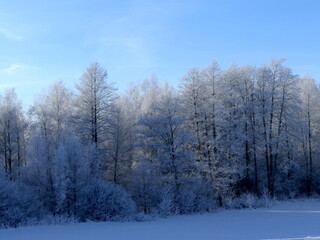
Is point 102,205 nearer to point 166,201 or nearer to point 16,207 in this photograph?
point 166,201

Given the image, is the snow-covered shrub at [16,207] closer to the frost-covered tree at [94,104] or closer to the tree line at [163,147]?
the tree line at [163,147]

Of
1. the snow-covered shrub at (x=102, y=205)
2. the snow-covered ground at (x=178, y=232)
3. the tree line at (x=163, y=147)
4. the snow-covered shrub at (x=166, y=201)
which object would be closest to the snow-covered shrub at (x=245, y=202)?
the tree line at (x=163, y=147)

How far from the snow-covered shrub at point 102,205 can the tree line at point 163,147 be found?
66mm

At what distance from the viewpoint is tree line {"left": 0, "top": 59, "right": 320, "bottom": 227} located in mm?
23766

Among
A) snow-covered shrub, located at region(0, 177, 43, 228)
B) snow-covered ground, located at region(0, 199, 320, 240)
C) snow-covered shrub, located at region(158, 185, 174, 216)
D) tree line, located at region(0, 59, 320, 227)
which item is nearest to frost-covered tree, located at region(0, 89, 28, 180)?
tree line, located at region(0, 59, 320, 227)

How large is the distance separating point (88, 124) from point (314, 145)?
24948mm

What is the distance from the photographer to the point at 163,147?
1081 inches

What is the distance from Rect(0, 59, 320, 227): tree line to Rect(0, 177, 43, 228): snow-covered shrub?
78 millimetres

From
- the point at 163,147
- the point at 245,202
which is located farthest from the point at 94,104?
the point at 245,202

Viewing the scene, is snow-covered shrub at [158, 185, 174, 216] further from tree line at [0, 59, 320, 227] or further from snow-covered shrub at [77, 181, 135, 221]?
snow-covered shrub at [77, 181, 135, 221]

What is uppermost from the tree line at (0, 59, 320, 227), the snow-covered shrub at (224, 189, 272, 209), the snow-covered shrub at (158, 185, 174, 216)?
the tree line at (0, 59, 320, 227)

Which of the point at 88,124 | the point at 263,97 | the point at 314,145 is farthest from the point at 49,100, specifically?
the point at 314,145

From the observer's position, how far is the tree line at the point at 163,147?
23766 mm

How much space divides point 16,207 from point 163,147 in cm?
1150
